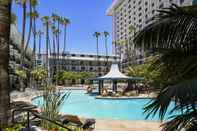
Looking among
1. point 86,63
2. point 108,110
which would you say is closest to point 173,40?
point 108,110

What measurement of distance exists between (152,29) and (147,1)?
8009 cm

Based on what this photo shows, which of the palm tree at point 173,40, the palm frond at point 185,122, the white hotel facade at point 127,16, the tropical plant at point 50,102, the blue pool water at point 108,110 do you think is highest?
the white hotel facade at point 127,16

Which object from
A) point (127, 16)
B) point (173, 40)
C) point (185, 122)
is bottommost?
point (185, 122)

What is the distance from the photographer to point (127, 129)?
29.6 feet

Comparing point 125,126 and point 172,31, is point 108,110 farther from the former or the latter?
point 172,31

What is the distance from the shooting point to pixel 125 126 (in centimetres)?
955

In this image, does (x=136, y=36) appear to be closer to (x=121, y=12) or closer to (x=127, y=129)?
(x=127, y=129)

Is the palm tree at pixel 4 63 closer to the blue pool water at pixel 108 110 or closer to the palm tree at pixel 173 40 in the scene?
the palm tree at pixel 173 40

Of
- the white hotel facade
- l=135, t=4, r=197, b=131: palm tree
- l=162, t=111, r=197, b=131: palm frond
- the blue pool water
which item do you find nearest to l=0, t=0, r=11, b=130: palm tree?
l=135, t=4, r=197, b=131: palm tree

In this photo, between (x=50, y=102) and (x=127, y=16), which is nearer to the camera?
(x=50, y=102)

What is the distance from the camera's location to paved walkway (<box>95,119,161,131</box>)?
9031 millimetres

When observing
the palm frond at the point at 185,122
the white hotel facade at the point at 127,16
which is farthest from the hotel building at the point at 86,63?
the palm frond at the point at 185,122

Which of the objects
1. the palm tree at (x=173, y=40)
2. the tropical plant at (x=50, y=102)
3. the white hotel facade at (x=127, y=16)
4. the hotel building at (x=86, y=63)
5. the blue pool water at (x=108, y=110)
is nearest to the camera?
the palm tree at (x=173, y=40)

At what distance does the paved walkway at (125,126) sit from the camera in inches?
356
